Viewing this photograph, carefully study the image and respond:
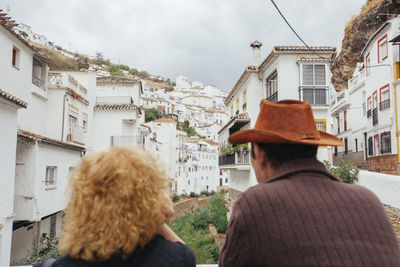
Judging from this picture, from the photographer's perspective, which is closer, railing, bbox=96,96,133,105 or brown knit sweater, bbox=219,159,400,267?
brown knit sweater, bbox=219,159,400,267

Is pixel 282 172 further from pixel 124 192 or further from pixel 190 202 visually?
pixel 190 202

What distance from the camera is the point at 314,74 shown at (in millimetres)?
12859

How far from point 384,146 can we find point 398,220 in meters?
9.14

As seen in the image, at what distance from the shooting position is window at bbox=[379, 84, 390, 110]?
550 inches

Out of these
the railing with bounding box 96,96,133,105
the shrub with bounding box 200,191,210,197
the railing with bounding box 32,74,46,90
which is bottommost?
the shrub with bounding box 200,191,210,197

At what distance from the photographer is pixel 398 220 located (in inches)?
268

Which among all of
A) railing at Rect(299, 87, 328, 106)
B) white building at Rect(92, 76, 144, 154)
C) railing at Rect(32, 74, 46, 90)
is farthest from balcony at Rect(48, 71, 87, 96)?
railing at Rect(299, 87, 328, 106)

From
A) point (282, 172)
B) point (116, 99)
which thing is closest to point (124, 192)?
point (282, 172)

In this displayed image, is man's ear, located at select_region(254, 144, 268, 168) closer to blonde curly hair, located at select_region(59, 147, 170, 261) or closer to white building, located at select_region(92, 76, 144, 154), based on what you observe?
blonde curly hair, located at select_region(59, 147, 170, 261)

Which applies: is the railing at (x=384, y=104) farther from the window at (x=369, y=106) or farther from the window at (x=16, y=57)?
the window at (x=16, y=57)

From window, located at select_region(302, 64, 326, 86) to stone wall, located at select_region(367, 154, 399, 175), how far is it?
13.3 feet

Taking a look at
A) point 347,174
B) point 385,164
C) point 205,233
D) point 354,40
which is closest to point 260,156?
point 347,174

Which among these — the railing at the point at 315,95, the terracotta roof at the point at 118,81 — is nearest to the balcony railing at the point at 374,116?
the railing at the point at 315,95

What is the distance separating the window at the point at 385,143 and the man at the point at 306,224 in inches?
598
